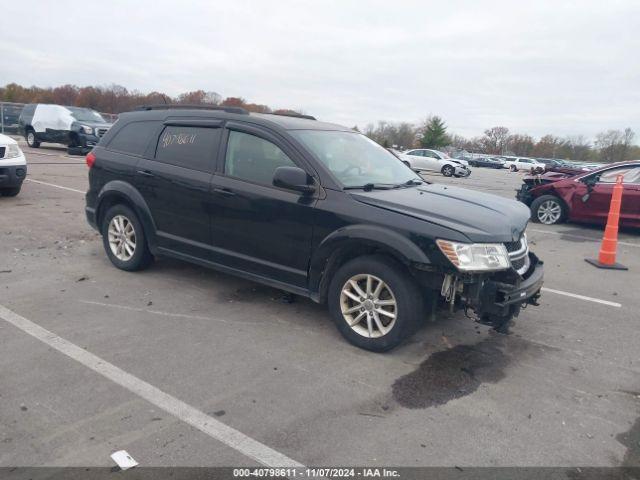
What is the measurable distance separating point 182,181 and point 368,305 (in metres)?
2.35

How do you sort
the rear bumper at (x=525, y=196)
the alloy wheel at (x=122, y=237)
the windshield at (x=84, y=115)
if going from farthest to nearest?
1. the windshield at (x=84, y=115)
2. the rear bumper at (x=525, y=196)
3. the alloy wheel at (x=122, y=237)

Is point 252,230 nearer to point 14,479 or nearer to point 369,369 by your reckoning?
point 369,369

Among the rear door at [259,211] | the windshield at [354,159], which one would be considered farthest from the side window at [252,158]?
the windshield at [354,159]

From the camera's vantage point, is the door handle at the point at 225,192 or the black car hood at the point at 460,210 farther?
the door handle at the point at 225,192

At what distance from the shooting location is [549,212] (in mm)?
11344

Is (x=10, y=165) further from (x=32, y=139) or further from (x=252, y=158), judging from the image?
(x=32, y=139)

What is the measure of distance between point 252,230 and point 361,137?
5.68ft

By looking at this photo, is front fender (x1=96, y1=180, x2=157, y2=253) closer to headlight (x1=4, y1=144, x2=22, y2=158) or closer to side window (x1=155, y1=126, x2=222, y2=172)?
side window (x1=155, y1=126, x2=222, y2=172)

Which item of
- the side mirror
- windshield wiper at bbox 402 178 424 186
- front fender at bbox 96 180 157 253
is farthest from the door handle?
windshield wiper at bbox 402 178 424 186

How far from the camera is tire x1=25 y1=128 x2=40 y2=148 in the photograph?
2175 cm

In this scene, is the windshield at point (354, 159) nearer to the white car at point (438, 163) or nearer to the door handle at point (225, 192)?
the door handle at point (225, 192)

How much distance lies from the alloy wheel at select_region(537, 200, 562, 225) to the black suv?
22.6ft

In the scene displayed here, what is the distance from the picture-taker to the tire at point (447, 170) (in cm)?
3002

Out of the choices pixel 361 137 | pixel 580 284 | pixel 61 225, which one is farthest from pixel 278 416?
pixel 61 225
